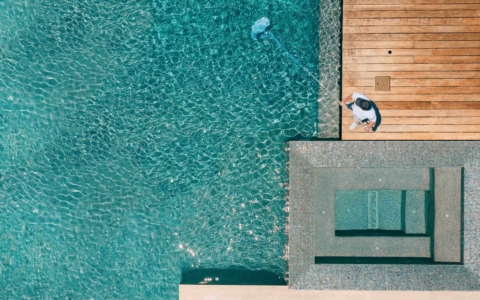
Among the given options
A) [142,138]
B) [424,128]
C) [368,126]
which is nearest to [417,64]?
[424,128]

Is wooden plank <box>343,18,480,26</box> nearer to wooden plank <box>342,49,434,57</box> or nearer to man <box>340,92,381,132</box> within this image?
wooden plank <box>342,49,434,57</box>

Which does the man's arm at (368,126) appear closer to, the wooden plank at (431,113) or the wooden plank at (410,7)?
the wooden plank at (431,113)

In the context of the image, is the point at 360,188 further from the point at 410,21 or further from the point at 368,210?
the point at 410,21

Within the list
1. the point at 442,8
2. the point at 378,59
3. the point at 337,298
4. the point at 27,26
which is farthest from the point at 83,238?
the point at 442,8

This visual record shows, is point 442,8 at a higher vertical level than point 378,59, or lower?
higher

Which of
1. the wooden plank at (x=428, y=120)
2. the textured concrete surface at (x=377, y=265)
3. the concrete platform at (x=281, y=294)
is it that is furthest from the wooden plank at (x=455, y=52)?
the concrete platform at (x=281, y=294)

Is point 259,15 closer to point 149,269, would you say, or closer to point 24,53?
point 24,53

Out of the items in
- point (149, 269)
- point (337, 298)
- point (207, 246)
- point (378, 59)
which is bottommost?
point (337, 298)
